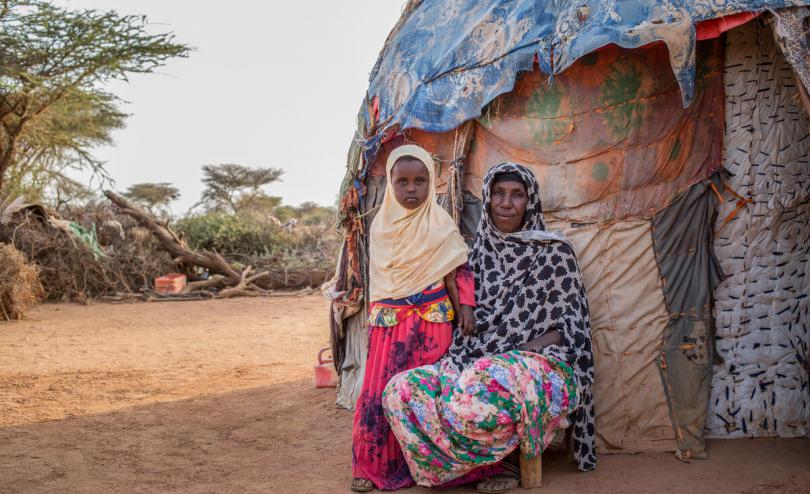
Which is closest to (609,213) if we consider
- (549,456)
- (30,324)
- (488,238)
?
(488,238)

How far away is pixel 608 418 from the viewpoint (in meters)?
3.69

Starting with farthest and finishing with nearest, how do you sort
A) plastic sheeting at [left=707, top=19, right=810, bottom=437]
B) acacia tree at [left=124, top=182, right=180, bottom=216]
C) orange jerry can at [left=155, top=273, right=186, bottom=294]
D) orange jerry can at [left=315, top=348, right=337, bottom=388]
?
1. acacia tree at [left=124, top=182, right=180, bottom=216]
2. orange jerry can at [left=155, top=273, right=186, bottom=294]
3. orange jerry can at [left=315, top=348, right=337, bottom=388]
4. plastic sheeting at [left=707, top=19, right=810, bottom=437]

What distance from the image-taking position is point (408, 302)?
3332 millimetres

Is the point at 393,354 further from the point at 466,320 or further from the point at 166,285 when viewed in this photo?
the point at 166,285

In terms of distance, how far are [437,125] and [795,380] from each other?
2360mm

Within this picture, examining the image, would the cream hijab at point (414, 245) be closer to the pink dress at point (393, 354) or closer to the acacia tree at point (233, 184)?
the pink dress at point (393, 354)

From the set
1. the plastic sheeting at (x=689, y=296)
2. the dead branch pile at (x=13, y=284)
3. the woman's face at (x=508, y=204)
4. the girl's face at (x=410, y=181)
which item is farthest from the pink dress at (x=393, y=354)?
the dead branch pile at (x=13, y=284)

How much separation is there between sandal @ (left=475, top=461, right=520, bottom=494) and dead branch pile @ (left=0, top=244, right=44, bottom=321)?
7.82 meters

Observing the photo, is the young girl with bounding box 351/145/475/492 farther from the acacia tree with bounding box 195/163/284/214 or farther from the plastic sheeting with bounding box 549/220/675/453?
the acacia tree with bounding box 195/163/284/214

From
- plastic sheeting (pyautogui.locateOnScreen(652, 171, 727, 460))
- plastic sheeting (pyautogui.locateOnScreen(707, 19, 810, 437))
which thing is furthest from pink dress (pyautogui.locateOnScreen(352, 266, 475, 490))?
plastic sheeting (pyautogui.locateOnScreen(707, 19, 810, 437))

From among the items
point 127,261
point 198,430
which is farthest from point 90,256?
point 198,430

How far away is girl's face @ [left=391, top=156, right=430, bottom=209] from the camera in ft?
10.8

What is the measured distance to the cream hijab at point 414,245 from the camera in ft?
10.8

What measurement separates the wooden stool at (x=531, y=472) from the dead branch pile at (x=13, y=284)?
7.93 metres
